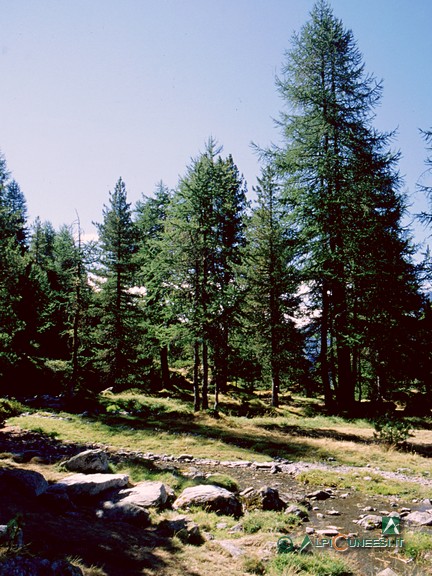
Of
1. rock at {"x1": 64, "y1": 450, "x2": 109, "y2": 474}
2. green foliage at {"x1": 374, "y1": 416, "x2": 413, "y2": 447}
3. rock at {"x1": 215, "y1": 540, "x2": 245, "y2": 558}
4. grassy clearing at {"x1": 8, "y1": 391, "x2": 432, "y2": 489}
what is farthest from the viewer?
green foliage at {"x1": 374, "y1": 416, "x2": 413, "y2": 447}

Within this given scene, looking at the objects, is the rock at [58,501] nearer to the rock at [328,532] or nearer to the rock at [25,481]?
the rock at [25,481]

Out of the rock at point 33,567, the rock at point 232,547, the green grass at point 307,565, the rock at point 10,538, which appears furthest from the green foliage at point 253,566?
the rock at point 10,538

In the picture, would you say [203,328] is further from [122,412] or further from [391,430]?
[391,430]

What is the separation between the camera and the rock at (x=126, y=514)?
6633 millimetres

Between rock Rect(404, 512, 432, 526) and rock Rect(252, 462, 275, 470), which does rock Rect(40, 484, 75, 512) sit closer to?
rock Rect(252, 462, 275, 470)

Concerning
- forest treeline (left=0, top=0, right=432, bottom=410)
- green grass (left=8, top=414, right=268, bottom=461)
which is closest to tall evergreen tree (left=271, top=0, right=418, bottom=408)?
forest treeline (left=0, top=0, right=432, bottom=410)

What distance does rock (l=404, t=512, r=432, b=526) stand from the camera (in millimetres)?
6992

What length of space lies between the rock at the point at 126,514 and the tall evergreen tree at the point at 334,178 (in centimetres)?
1597

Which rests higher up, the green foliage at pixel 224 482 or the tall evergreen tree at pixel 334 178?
the tall evergreen tree at pixel 334 178

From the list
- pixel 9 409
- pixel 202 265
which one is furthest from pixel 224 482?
pixel 9 409

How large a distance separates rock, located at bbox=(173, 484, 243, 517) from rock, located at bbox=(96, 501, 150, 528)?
1.13 meters

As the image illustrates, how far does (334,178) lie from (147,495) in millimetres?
18821

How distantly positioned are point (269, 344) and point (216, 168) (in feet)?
37.1

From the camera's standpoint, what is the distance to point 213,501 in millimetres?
7734
